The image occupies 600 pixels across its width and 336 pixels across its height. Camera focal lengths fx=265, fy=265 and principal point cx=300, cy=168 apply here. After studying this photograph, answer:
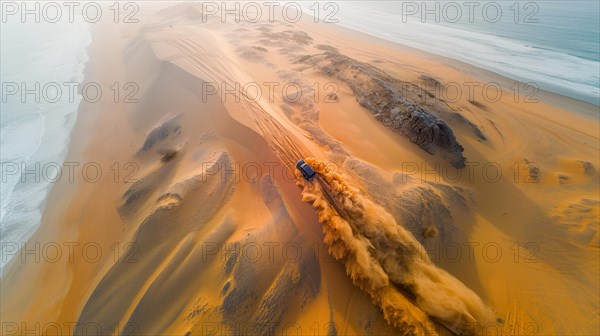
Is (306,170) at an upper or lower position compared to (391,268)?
upper

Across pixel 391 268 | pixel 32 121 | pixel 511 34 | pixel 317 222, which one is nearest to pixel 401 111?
pixel 317 222

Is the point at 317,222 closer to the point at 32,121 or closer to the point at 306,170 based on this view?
the point at 306,170

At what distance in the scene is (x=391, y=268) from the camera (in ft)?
17.2

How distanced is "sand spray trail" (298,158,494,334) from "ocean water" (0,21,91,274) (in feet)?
30.6

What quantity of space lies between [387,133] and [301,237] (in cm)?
486

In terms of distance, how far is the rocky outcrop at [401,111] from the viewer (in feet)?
26.9

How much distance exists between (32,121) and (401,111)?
17.7 m

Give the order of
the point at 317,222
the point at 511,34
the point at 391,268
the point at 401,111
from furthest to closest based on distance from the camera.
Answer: the point at 511,34 < the point at 401,111 < the point at 317,222 < the point at 391,268

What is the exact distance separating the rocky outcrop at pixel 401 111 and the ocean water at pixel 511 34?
11.4 metres

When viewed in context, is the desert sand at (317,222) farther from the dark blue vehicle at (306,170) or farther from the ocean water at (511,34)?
the ocean water at (511,34)

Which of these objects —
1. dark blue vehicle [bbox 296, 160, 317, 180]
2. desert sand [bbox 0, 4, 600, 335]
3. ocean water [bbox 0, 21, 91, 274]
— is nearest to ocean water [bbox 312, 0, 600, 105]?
desert sand [bbox 0, 4, 600, 335]

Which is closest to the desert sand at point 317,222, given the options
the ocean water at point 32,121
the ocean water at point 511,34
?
the ocean water at point 32,121

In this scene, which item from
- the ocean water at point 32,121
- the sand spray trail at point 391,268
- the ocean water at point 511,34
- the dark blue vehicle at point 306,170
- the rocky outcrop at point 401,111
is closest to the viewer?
the sand spray trail at point 391,268

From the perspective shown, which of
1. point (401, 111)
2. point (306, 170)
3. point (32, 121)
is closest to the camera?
point (306, 170)
